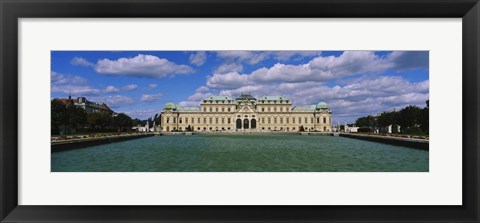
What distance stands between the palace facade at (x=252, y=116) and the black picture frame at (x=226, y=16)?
17.8m

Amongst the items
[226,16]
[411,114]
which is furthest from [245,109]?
[226,16]

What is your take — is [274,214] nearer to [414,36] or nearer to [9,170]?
[414,36]

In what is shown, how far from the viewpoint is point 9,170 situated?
4.09 metres

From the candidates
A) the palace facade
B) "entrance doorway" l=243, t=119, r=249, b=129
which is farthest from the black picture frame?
"entrance doorway" l=243, t=119, r=249, b=129

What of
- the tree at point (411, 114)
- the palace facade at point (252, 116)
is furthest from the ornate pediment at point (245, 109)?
the tree at point (411, 114)

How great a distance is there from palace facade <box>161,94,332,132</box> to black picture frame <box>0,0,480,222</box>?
1783 centimetres

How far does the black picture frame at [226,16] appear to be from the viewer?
3990 mm

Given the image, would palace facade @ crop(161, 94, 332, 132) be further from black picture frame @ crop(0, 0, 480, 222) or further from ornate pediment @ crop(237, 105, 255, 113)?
black picture frame @ crop(0, 0, 480, 222)

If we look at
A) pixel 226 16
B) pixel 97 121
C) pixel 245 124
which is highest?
pixel 226 16

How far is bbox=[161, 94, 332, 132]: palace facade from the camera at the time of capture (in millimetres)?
27375

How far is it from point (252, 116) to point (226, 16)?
40708 millimetres

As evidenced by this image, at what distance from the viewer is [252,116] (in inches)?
1762

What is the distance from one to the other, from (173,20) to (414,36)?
294 cm

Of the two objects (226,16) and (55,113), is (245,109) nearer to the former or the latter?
(55,113)
